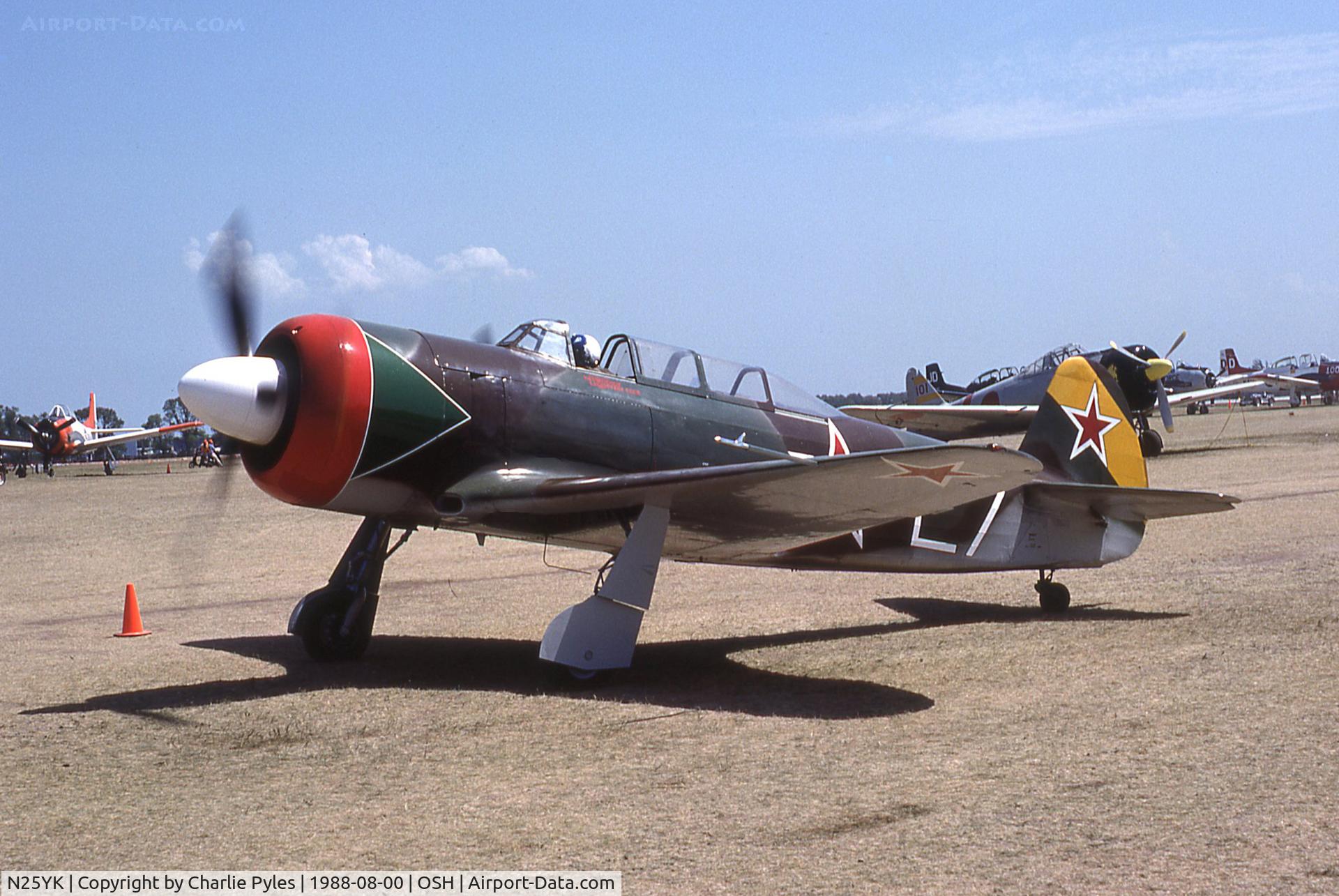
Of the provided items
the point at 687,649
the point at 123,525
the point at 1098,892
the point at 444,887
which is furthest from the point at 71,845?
the point at 123,525

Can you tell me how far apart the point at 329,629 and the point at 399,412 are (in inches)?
81.7

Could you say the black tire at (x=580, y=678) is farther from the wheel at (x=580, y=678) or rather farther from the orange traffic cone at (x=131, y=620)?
the orange traffic cone at (x=131, y=620)

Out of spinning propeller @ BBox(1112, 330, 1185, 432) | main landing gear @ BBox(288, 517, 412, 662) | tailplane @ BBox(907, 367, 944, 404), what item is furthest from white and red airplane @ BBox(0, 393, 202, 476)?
main landing gear @ BBox(288, 517, 412, 662)

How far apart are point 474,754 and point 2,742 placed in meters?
2.47

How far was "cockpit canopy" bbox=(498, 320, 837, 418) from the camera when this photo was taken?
338 inches

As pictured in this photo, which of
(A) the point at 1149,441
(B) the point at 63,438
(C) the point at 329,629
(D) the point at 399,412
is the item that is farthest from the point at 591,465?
(B) the point at 63,438

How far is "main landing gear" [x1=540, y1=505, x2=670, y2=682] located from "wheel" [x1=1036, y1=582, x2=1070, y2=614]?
4065mm

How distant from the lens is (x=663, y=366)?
8.83 m

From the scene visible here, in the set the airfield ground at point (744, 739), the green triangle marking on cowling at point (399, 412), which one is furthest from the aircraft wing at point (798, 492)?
the airfield ground at point (744, 739)

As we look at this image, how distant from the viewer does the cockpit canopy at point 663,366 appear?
859 cm

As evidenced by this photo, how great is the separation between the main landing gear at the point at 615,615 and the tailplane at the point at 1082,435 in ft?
14.7

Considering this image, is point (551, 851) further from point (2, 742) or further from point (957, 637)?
point (957, 637)

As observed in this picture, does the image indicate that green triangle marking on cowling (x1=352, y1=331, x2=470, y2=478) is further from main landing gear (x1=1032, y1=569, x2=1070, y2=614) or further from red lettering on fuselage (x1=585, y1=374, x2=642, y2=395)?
main landing gear (x1=1032, y1=569, x2=1070, y2=614)

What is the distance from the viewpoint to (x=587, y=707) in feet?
22.8
